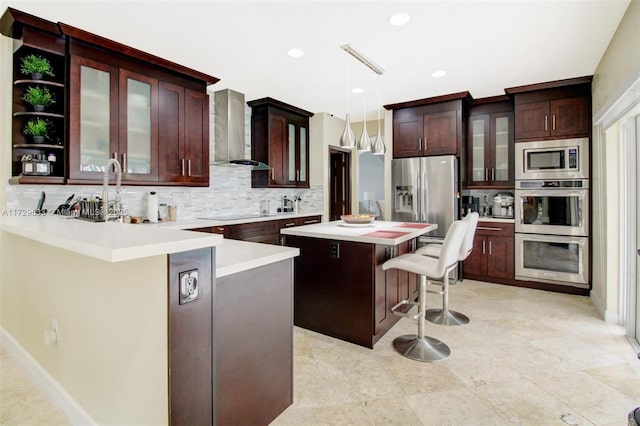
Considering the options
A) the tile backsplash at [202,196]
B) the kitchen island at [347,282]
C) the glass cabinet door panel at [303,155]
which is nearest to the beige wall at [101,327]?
the tile backsplash at [202,196]

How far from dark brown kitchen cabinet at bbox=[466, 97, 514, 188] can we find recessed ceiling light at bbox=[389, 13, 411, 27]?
2658mm

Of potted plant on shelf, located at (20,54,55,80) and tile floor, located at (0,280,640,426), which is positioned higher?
potted plant on shelf, located at (20,54,55,80)

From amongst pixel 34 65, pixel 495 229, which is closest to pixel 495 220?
pixel 495 229

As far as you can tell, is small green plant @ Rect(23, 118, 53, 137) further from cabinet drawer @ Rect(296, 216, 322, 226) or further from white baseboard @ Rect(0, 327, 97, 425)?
cabinet drawer @ Rect(296, 216, 322, 226)

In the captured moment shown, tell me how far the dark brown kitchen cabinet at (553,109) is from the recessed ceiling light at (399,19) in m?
2.45

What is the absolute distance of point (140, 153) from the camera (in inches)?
126

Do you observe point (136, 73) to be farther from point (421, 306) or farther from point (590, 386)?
point (590, 386)

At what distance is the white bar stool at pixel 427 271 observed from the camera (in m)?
2.35

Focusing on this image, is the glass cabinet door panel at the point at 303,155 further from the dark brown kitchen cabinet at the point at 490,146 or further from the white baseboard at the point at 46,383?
the white baseboard at the point at 46,383

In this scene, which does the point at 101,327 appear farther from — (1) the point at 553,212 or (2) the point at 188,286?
(1) the point at 553,212

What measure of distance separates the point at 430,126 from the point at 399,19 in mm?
2443

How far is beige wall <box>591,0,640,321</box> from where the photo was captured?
8.23 feet

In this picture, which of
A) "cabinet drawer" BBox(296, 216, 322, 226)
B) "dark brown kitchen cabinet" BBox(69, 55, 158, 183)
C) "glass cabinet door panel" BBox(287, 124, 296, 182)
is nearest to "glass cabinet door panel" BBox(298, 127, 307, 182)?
"glass cabinet door panel" BBox(287, 124, 296, 182)

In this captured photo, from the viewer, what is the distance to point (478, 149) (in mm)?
4797
